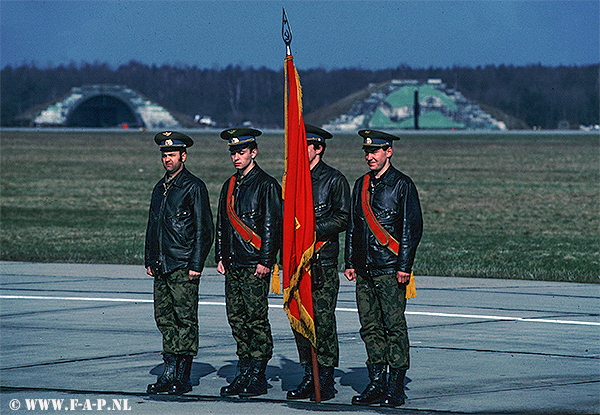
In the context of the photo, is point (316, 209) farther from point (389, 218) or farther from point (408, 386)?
point (408, 386)

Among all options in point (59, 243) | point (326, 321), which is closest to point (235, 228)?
point (326, 321)

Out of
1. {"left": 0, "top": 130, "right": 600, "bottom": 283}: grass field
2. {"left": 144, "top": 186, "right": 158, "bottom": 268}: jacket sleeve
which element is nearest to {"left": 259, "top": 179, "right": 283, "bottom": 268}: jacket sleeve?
Answer: {"left": 144, "top": 186, "right": 158, "bottom": 268}: jacket sleeve

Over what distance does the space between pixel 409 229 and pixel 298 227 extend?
2.97 ft

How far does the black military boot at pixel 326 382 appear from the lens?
7055mm

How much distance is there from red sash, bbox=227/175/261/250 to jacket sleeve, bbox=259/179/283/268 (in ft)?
0.24

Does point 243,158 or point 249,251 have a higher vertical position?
point 243,158

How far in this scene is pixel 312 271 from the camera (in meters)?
7.25

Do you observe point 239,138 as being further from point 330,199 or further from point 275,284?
point 275,284

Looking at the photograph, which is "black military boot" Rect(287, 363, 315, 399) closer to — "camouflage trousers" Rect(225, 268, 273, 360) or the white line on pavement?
"camouflage trousers" Rect(225, 268, 273, 360)

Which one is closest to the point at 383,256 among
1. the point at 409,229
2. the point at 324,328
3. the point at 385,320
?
the point at 409,229

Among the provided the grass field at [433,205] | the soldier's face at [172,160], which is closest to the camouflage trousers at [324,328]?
the soldier's face at [172,160]

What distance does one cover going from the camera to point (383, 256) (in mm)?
7047

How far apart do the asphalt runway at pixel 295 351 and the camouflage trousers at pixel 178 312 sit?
40 cm

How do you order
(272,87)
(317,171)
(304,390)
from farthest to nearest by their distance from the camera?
(272,87), (317,171), (304,390)
